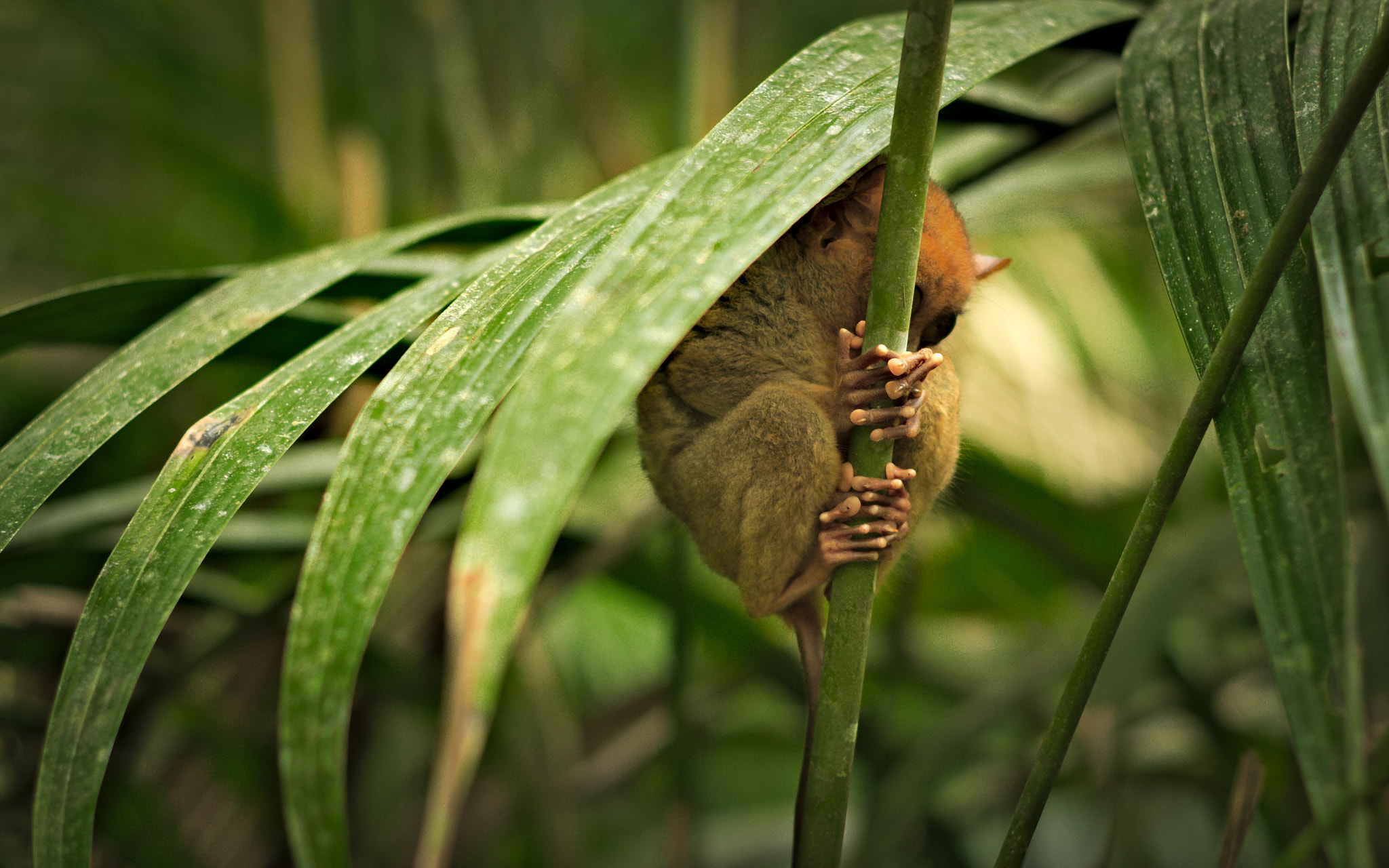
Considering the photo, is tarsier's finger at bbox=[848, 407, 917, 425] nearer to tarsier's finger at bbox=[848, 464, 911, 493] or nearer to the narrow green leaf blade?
tarsier's finger at bbox=[848, 464, 911, 493]

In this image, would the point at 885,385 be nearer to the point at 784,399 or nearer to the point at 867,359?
the point at 867,359

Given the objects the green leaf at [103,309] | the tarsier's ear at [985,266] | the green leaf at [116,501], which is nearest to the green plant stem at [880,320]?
the tarsier's ear at [985,266]

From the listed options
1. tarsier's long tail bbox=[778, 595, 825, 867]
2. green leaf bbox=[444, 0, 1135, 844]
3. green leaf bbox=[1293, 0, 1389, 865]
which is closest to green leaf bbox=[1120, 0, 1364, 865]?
green leaf bbox=[1293, 0, 1389, 865]

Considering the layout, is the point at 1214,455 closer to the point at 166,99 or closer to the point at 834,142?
the point at 834,142

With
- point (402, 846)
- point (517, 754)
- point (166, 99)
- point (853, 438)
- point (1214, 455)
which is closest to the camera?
point (853, 438)

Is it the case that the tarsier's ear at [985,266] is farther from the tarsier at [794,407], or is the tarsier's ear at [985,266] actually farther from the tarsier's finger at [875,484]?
the tarsier's finger at [875,484]

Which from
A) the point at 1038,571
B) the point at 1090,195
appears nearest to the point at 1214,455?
the point at 1038,571

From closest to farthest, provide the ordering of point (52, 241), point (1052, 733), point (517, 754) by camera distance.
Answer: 1. point (1052, 733)
2. point (517, 754)
3. point (52, 241)
